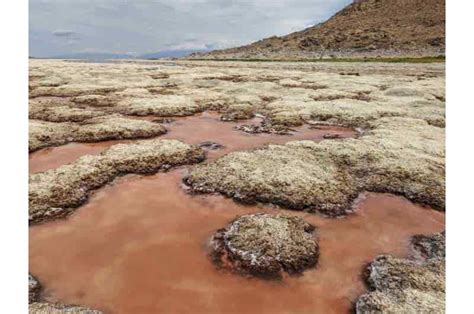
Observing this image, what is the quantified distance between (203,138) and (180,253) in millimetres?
15005

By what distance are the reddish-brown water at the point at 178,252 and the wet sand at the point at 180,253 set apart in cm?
3

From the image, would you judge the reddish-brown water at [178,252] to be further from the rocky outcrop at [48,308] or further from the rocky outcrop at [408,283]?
the rocky outcrop at [408,283]

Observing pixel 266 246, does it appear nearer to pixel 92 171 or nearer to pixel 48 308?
pixel 48 308

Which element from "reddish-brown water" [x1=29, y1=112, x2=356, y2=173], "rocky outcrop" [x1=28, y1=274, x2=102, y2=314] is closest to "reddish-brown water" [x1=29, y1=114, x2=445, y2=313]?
"rocky outcrop" [x1=28, y1=274, x2=102, y2=314]

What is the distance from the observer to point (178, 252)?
12125 millimetres

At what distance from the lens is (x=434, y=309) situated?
926 centimetres

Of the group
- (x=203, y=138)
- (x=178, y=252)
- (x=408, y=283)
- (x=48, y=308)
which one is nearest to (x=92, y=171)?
(x=178, y=252)

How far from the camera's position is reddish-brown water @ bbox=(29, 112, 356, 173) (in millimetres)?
20625

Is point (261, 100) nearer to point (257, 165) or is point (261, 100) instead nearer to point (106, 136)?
point (106, 136)

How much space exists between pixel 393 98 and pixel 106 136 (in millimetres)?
33989

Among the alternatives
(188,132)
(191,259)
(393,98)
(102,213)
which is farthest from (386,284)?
(393,98)

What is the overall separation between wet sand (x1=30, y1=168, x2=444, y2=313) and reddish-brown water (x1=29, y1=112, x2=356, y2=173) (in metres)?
5.95

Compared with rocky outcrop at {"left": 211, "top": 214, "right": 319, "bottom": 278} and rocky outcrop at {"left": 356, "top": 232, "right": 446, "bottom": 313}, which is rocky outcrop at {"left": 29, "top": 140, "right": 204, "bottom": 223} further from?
rocky outcrop at {"left": 356, "top": 232, "right": 446, "bottom": 313}

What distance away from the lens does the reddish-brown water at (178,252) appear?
32.4 ft
